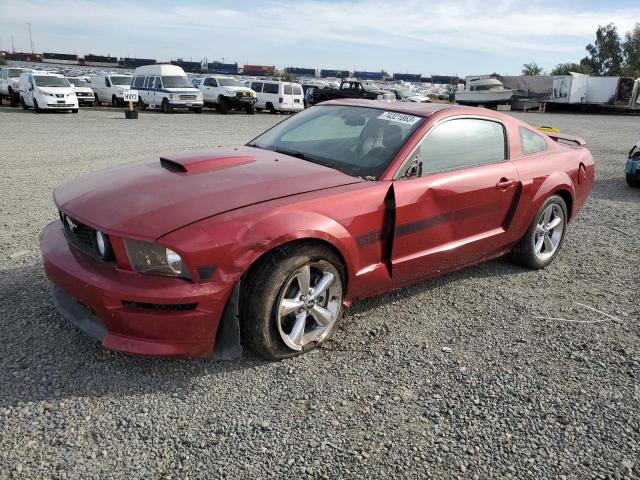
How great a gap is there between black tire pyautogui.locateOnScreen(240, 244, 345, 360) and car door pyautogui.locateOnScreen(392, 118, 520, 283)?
29.2 inches

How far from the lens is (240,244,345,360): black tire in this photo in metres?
2.77

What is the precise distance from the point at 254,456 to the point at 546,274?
10.9ft

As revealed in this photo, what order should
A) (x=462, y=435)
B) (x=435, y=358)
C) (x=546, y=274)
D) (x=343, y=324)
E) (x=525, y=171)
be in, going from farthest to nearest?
(x=546, y=274) < (x=525, y=171) < (x=343, y=324) < (x=435, y=358) < (x=462, y=435)

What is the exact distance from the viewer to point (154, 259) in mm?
2609

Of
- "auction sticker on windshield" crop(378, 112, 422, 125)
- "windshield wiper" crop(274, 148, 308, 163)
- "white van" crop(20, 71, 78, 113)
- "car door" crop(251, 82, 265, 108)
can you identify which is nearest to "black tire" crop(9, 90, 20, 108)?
"white van" crop(20, 71, 78, 113)

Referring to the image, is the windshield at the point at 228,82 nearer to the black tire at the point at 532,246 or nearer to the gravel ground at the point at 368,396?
the gravel ground at the point at 368,396

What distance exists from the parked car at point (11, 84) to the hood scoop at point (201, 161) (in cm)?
2294

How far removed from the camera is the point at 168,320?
102 inches

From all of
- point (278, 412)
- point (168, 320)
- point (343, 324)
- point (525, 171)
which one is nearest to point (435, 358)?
point (343, 324)

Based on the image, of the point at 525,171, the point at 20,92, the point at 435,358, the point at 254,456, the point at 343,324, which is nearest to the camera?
the point at 254,456

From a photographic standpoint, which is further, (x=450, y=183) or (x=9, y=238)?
(x=9, y=238)

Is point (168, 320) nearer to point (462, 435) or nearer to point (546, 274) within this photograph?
point (462, 435)

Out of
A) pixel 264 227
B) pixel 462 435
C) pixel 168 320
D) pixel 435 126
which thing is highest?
pixel 435 126

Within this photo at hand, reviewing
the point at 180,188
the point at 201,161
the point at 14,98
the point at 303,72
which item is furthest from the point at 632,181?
the point at 303,72
